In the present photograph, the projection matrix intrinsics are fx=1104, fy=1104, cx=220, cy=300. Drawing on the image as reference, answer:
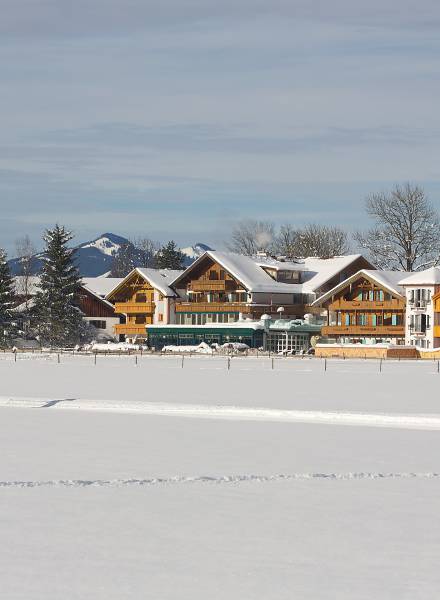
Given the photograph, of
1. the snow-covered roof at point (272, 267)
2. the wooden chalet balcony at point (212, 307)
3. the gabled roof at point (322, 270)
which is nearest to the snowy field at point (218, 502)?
the wooden chalet balcony at point (212, 307)

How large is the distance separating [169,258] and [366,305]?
4768 cm

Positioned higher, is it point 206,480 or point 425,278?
point 425,278

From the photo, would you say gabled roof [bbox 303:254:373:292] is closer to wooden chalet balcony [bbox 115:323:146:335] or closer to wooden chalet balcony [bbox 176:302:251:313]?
wooden chalet balcony [bbox 176:302:251:313]

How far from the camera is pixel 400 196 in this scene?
11281 centimetres

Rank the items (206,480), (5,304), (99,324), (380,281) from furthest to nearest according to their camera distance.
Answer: (99,324) < (5,304) < (380,281) < (206,480)

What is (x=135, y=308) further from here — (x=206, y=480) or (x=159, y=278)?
(x=206, y=480)

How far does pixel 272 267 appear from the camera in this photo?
11356cm

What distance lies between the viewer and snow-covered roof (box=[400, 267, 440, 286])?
97188 mm

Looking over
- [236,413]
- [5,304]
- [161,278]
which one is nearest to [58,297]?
[5,304]

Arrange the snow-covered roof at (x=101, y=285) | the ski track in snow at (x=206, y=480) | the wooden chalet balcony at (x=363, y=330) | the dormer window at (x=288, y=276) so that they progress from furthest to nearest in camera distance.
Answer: the snow-covered roof at (x=101, y=285)
the dormer window at (x=288, y=276)
the wooden chalet balcony at (x=363, y=330)
the ski track in snow at (x=206, y=480)

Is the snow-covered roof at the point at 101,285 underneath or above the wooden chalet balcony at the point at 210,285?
above

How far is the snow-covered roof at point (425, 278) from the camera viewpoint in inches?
3826

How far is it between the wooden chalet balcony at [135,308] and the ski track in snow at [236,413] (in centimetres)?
7809

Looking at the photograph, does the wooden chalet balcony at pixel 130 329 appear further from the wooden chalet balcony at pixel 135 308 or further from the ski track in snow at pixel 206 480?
the ski track in snow at pixel 206 480
